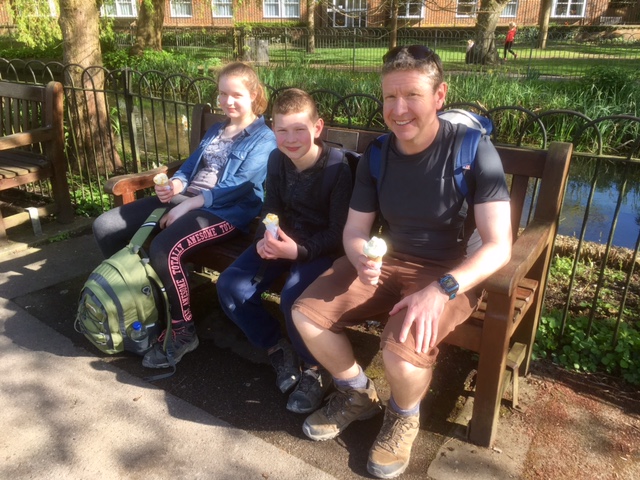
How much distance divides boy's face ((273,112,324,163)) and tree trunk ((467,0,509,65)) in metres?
16.6

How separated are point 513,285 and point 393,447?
0.80 metres

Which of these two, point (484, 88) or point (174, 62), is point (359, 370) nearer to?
point (484, 88)

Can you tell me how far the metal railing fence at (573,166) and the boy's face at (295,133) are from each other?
1.54ft

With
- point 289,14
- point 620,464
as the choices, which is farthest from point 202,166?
point 289,14

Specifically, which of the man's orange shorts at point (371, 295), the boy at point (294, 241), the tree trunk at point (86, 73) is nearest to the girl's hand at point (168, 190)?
the boy at point (294, 241)

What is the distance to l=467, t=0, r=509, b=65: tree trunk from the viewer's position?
58.6 feet

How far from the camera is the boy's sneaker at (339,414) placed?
2.45 m

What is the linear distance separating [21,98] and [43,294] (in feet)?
6.10

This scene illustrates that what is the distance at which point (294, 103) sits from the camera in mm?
2637

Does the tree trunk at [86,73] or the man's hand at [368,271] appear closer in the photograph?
the man's hand at [368,271]

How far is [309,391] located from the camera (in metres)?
2.64

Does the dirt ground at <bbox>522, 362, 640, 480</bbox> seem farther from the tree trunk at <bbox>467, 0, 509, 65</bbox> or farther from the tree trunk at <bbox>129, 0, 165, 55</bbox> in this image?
the tree trunk at <bbox>129, 0, 165, 55</bbox>

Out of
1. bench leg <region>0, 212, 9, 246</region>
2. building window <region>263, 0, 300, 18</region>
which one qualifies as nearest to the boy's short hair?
bench leg <region>0, 212, 9, 246</region>

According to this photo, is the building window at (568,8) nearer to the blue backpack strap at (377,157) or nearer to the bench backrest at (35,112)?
the bench backrest at (35,112)
